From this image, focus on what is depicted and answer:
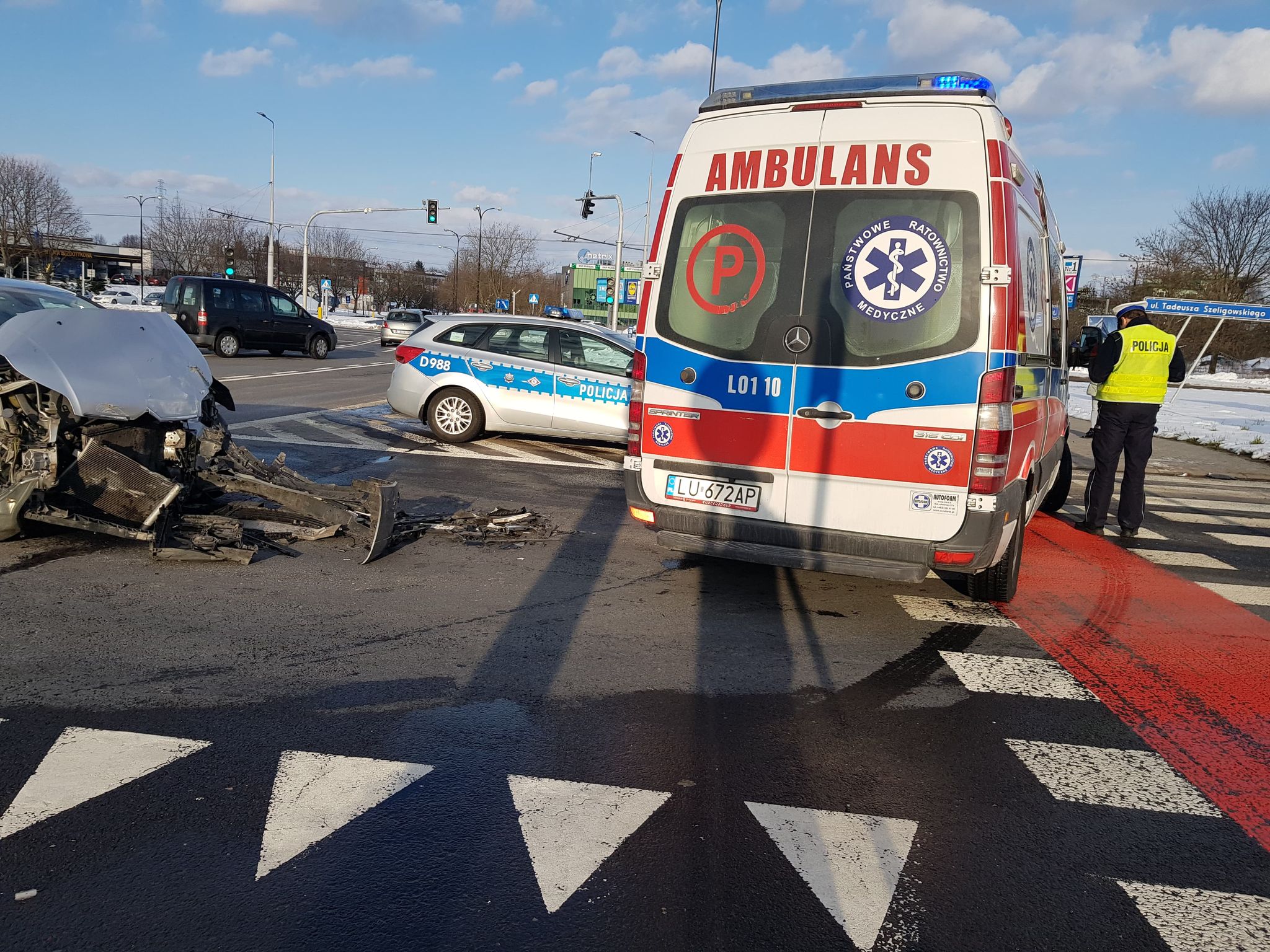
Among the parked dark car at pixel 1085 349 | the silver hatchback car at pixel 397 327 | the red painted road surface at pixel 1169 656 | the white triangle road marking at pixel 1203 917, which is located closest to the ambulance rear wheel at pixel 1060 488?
the parked dark car at pixel 1085 349

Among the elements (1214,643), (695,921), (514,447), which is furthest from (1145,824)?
(514,447)

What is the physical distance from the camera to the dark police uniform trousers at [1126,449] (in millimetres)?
8094

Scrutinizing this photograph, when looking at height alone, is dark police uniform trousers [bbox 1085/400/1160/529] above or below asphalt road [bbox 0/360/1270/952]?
above

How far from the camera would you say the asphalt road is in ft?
8.40

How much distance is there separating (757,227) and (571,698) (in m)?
2.72

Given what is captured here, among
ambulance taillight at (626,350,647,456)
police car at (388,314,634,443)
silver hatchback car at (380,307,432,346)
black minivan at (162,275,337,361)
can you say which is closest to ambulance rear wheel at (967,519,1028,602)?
ambulance taillight at (626,350,647,456)

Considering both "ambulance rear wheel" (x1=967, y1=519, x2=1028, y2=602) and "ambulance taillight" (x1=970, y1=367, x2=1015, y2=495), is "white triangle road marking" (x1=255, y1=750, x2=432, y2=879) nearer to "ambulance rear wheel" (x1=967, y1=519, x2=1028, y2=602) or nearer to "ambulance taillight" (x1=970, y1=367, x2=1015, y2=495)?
"ambulance taillight" (x1=970, y1=367, x2=1015, y2=495)

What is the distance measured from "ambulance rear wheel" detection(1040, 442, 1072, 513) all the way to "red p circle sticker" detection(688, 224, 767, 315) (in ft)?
17.1

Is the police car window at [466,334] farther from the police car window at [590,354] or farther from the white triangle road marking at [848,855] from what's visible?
the white triangle road marking at [848,855]

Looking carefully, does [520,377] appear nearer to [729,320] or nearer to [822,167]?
[729,320]

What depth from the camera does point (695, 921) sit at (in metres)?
2.53

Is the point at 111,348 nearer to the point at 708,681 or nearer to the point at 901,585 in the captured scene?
the point at 708,681

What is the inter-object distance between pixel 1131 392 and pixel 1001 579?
333cm

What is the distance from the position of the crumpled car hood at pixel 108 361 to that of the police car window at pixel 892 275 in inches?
161
